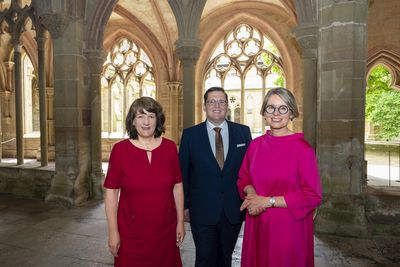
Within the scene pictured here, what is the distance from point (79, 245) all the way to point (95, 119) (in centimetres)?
280

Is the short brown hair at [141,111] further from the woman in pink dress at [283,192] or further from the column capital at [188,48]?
the column capital at [188,48]

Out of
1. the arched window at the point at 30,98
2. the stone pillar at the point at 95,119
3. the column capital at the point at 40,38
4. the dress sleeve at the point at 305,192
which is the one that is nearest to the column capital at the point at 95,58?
the stone pillar at the point at 95,119

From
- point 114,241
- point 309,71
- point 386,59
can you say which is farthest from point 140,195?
point 386,59

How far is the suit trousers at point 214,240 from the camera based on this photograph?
219 cm

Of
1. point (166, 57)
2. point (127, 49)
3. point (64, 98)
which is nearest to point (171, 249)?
point (64, 98)

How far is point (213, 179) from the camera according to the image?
2.15 meters

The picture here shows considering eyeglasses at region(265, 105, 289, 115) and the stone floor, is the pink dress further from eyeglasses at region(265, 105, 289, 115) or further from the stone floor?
the stone floor

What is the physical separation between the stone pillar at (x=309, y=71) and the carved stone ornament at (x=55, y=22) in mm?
3821

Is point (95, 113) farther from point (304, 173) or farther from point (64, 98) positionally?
point (304, 173)

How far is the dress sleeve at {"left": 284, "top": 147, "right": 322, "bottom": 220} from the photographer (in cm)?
162

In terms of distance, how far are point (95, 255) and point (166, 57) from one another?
940 cm

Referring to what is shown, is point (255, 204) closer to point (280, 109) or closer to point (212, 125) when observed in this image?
point (280, 109)

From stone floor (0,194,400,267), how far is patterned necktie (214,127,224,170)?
1.41 meters

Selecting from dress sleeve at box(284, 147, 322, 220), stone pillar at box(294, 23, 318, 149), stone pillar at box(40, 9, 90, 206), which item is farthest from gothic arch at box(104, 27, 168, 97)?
dress sleeve at box(284, 147, 322, 220)
